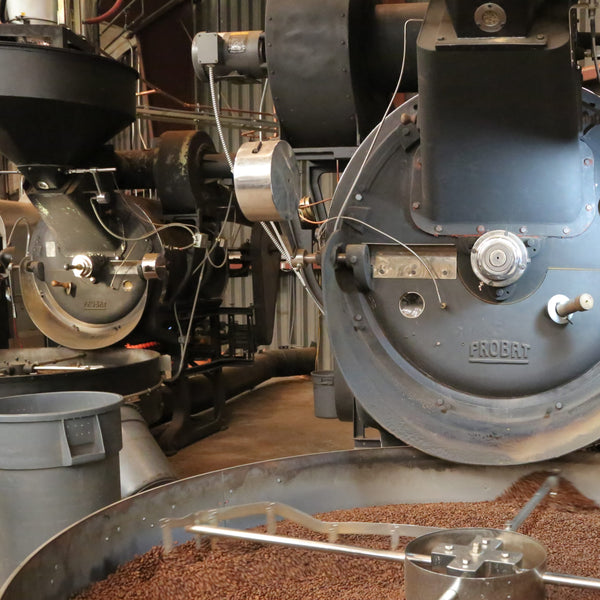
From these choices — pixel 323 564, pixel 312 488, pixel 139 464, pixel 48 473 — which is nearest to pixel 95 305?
pixel 139 464

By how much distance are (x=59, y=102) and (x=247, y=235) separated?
379 cm

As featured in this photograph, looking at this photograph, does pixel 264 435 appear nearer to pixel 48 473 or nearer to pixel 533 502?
pixel 48 473

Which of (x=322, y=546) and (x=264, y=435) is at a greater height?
(x=322, y=546)

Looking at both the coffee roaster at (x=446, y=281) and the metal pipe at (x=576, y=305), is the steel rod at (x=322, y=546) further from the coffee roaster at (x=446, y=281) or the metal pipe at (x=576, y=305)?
the metal pipe at (x=576, y=305)

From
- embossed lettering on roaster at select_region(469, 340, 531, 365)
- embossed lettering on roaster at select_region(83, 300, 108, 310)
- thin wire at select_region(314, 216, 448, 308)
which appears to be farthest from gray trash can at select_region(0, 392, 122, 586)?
embossed lettering on roaster at select_region(83, 300, 108, 310)

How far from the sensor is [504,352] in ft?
5.30

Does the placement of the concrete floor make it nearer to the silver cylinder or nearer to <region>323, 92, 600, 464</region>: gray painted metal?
<region>323, 92, 600, 464</region>: gray painted metal

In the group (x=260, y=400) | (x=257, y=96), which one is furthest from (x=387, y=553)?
(x=257, y=96)

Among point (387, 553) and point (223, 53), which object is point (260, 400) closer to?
point (223, 53)

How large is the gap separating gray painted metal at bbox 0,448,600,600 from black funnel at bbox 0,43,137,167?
6.70 feet

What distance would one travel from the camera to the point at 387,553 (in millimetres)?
1150

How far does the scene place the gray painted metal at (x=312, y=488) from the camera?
1.33 meters

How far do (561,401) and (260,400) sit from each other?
159 inches

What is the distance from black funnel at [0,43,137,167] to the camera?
2.90 metres
